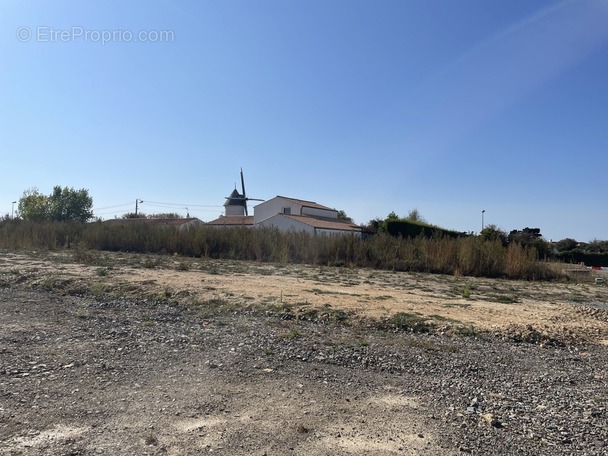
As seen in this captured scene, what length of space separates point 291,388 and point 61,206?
215ft

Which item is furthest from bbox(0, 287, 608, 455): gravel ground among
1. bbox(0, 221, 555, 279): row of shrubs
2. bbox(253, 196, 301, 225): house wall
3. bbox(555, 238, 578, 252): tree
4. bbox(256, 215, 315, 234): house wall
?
bbox(253, 196, 301, 225): house wall

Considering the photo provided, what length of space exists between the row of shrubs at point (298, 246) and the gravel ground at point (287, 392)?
14776 mm

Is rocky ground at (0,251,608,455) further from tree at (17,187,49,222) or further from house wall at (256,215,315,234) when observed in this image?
tree at (17,187,49,222)

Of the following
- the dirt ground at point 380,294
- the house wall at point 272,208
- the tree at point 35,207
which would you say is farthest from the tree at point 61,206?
the dirt ground at point 380,294

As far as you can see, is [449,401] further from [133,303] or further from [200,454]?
[133,303]

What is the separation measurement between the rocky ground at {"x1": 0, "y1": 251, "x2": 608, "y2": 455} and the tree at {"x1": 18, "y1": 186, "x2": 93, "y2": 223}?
58333mm

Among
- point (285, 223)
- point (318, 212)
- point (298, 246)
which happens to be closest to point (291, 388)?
point (298, 246)

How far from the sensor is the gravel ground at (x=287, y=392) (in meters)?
4.10

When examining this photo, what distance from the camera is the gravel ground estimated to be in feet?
13.5

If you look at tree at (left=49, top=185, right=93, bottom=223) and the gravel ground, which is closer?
the gravel ground

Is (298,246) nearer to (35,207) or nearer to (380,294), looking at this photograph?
(380,294)

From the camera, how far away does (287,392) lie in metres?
5.31

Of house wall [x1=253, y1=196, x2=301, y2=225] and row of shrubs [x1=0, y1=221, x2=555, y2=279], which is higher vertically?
house wall [x1=253, y1=196, x2=301, y2=225]

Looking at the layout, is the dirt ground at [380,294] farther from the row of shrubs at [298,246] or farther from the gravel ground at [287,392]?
the row of shrubs at [298,246]
